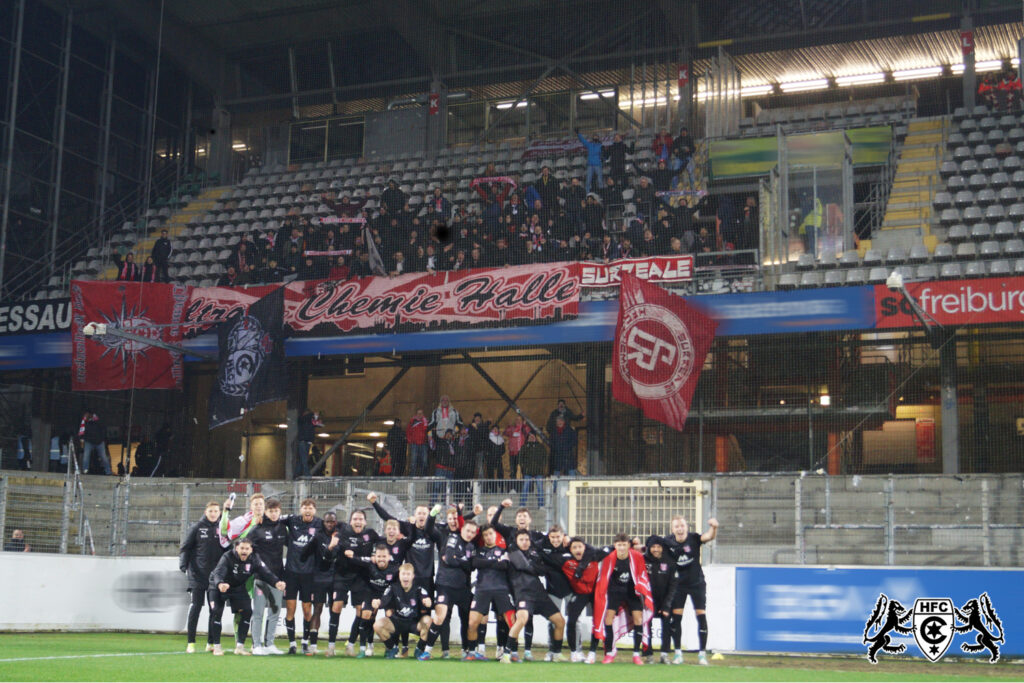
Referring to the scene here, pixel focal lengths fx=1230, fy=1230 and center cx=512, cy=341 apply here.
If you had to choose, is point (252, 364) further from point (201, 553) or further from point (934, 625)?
point (934, 625)

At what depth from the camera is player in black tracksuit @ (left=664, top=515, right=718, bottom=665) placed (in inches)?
549

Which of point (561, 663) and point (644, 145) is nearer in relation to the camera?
point (561, 663)

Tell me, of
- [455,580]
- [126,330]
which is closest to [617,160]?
[126,330]

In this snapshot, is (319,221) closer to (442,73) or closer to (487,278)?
(487,278)

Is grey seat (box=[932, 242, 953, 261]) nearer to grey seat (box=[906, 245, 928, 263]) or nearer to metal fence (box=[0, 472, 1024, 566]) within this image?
grey seat (box=[906, 245, 928, 263])

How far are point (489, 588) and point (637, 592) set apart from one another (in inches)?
66.9

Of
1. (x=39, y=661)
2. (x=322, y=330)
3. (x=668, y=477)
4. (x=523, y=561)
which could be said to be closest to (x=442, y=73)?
(x=322, y=330)

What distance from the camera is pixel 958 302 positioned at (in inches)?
806

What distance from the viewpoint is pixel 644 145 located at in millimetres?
28953

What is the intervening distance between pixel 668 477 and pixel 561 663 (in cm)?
549

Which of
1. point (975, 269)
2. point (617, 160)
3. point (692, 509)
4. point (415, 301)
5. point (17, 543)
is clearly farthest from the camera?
point (617, 160)

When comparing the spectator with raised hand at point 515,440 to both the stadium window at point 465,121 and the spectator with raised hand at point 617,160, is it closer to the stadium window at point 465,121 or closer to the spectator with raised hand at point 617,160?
the spectator with raised hand at point 617,160

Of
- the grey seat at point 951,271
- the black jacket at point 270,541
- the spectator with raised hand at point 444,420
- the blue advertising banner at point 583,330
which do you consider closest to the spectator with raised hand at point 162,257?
the blue advertising banner at point 583,330

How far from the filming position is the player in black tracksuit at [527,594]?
14.0 meters
